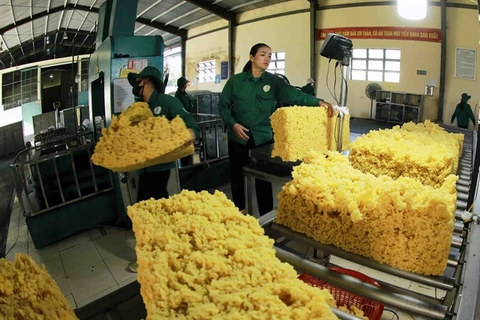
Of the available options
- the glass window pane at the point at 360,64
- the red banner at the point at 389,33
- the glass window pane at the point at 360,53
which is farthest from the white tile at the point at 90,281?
the glass window pane at the point at 360,64

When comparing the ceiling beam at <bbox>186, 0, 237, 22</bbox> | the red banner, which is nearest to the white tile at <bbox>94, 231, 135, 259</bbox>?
the ceiling beam at <bbox>186, 0, 237, 22</bbox>

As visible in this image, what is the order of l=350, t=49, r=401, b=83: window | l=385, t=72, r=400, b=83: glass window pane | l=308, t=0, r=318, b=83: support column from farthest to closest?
l=385, t=72, r=400, b=83: glass window pane → l=350, t=49, r=401, b=83: window → l=308, t=0, r=318, b=83: support column

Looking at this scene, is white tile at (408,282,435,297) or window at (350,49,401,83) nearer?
white tile at (408,282,435,297)

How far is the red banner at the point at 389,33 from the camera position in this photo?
316cm

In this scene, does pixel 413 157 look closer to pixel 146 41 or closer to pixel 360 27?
pixel 146 41

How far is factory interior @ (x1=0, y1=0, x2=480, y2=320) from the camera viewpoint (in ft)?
2.02

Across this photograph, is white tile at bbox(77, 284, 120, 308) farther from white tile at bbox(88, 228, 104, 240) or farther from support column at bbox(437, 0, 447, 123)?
support column at bbox(437, 0, 447, 123)

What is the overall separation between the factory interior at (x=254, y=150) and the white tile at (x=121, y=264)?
0.01 metres

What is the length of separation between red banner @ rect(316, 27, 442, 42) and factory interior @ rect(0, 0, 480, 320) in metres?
0.02

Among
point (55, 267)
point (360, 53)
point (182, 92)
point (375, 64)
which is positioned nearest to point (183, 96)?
point (182, 92)

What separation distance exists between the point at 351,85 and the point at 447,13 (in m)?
1.21

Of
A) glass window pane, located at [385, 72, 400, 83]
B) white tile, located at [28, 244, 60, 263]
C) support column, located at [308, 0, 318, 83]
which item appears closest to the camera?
white tile, located at [28, 244, 60, 263]

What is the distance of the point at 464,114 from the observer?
3160 millimetres

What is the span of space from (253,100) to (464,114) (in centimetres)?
266
